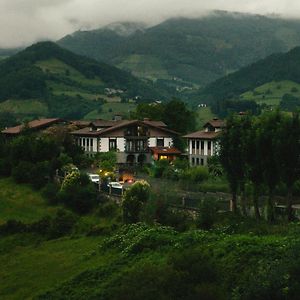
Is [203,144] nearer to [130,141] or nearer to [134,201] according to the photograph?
[130,141]

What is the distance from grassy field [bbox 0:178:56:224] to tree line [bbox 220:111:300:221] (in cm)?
1784

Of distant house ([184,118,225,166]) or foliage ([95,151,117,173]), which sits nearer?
foliage ([95,151,117,173])

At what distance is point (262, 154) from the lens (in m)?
40.1

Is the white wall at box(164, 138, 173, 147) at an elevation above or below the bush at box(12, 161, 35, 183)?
above

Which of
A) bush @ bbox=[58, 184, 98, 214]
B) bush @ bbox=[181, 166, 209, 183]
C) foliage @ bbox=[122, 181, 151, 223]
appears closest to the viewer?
foliage @ bbox=[122, 181, 151, 223]

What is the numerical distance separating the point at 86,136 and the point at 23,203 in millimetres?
32051

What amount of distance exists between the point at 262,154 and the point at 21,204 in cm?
2523

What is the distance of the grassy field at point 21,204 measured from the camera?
53531 mm

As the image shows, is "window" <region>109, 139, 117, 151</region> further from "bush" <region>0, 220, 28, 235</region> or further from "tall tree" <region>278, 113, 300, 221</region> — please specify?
"tall tree" <region>278, 113, 300, 221</region>

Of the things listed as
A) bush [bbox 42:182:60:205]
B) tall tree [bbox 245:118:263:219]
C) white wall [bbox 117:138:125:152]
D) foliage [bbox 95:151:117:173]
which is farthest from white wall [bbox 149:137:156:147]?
Result: tall tree [bbox 245:118:263:219]

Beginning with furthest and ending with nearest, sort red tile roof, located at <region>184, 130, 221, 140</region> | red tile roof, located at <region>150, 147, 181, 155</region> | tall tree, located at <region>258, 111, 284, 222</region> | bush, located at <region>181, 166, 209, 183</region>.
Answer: red tile roof, located at <region>150, 147, 181, 155</region> < red tile roof, located at <region>184, 130, 221, 140</region> < bush, located at <region>181, 166, 209, 183</region> < tall tree, located at <region>258, 111, 284, 222</region>

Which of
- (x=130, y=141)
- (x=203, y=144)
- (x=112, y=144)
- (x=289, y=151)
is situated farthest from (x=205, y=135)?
(x=289, y=151)

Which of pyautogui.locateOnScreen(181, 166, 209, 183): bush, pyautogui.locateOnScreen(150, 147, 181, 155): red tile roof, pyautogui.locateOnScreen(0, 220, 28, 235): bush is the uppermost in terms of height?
pyautogui.locateOnScreen(150, 147, 181, 155): red tile roof

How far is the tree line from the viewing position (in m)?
39.0
